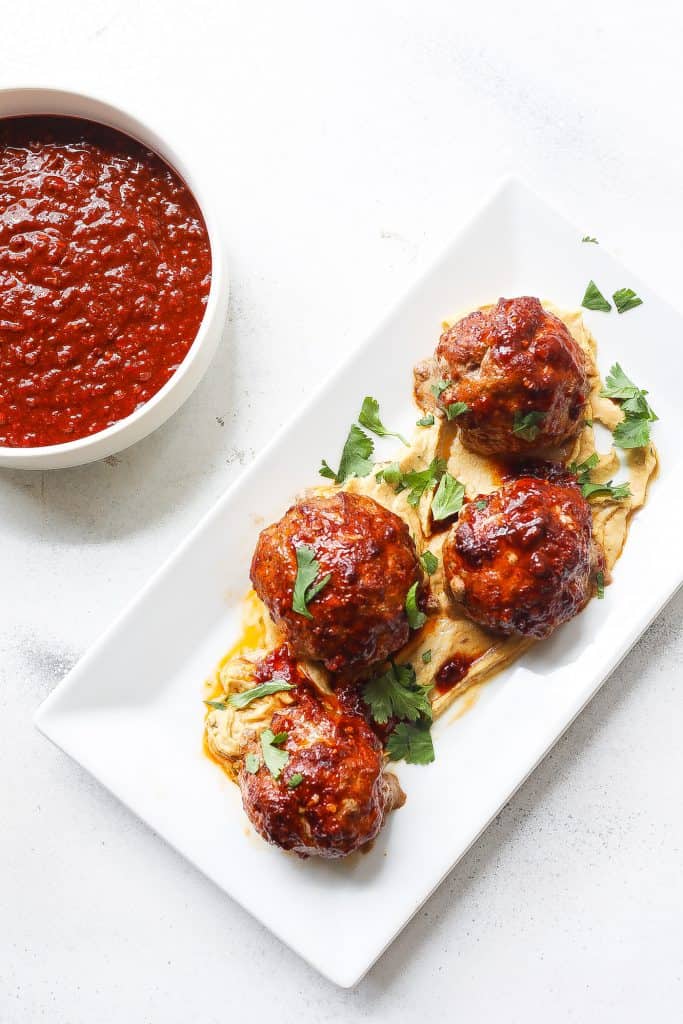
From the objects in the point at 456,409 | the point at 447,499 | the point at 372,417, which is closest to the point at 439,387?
the point at 456,409

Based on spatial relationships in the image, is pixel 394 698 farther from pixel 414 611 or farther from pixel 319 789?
pixel 319 789

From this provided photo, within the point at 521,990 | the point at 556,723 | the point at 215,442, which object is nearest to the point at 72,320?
the point at 215,442

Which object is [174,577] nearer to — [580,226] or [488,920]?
[488,920]

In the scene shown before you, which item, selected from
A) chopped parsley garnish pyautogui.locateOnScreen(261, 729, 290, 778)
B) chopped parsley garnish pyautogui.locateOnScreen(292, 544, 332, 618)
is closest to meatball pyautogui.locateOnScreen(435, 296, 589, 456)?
chopped parsley garnish pyautogui.locateOnScreen(292, 544, 332, 618)

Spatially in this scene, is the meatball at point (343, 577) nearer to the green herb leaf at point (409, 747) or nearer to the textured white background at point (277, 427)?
the green herb leaf at point (409, 747)

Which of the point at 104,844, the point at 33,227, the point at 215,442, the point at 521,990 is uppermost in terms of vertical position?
the point at 33,227

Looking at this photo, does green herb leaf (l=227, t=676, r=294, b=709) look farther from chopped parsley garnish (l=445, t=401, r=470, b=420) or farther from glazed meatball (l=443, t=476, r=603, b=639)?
chopped parsley garnish (l=445, t=401, r=470, b=420)
